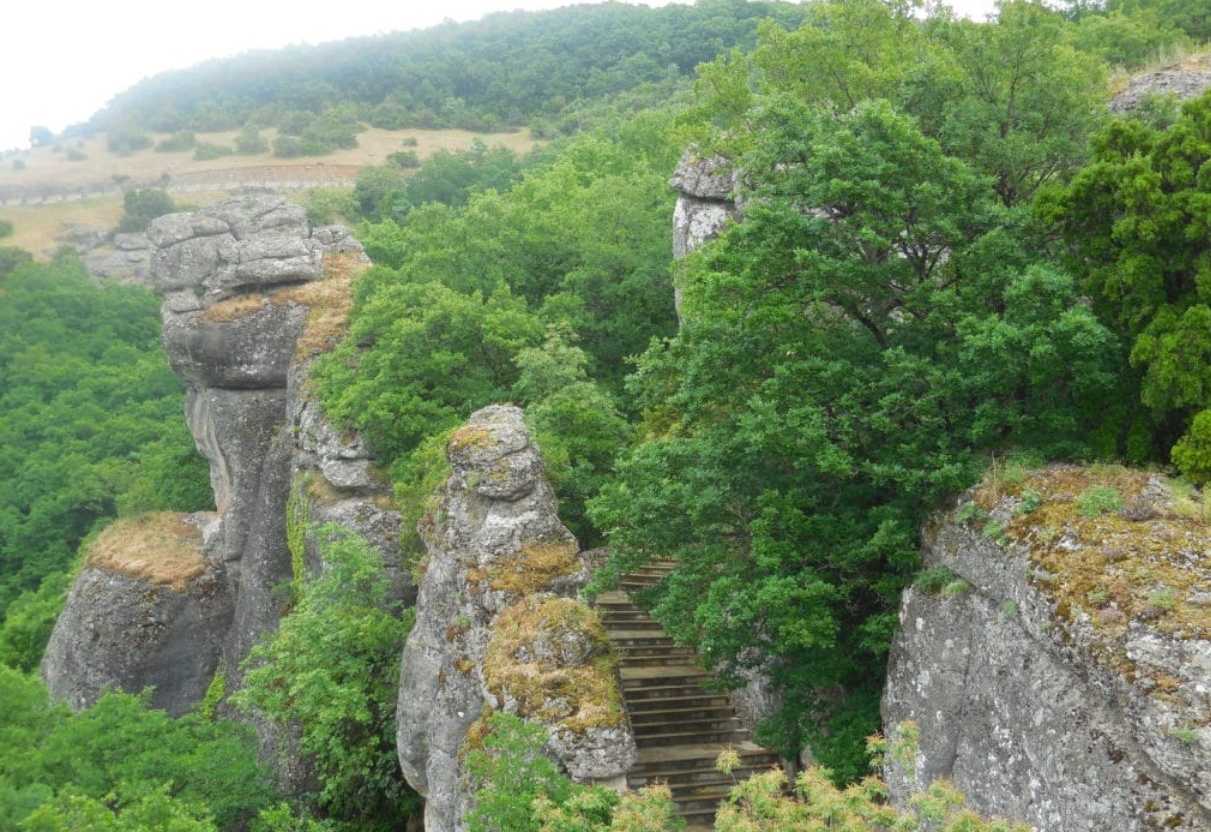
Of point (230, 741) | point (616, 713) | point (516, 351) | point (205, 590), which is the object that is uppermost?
point (516, 351)

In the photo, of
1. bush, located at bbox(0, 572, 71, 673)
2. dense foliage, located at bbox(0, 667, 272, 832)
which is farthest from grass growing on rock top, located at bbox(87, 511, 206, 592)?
dense foliage, located at bbox(0, 667, 272, 832)

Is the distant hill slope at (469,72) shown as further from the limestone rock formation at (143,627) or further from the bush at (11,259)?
the limestone rock formation at (143,627)

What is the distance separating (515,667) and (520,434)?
5180mm

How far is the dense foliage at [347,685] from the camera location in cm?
2000

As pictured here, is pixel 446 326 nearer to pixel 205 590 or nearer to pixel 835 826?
pixel 205 590

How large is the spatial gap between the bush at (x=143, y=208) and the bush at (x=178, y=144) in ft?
73.2

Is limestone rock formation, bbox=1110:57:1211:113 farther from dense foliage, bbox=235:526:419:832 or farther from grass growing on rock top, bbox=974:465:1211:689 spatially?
dense foliage, bbox=235:526:419:832

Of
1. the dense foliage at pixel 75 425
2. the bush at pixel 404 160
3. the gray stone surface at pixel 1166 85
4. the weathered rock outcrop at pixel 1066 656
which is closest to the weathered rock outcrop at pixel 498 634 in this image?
the weathered rock outcrop at pixel 1066 656

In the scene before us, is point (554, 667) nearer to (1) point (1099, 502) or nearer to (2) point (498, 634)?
(2) point (498, 634)

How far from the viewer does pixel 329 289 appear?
117 ft

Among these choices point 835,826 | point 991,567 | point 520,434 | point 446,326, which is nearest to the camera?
point 835,826

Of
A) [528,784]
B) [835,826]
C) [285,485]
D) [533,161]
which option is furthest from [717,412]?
[533,161]

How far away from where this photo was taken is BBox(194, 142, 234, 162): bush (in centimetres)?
10081

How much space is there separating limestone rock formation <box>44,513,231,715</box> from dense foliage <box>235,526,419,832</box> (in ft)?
39.0
